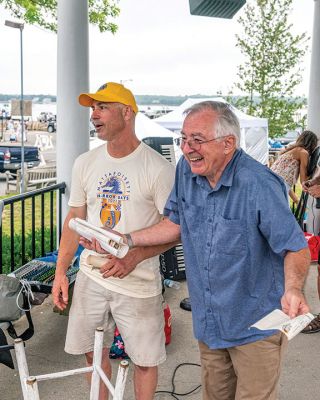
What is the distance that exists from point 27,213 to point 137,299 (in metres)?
8.66

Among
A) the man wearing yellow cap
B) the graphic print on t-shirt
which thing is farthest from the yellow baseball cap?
the graphic print on t-shirt

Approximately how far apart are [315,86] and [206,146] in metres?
5.16

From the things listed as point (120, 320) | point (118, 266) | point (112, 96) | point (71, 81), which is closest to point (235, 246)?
point (118, 266)

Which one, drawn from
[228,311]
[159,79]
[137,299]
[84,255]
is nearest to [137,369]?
[137,299]

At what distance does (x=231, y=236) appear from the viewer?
1685 millimetres

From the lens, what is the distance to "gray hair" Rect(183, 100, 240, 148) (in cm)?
167

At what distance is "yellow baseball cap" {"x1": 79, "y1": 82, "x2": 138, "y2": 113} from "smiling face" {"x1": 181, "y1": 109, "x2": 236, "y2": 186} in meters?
0.55

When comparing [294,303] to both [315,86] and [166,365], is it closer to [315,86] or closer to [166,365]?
[166,365]

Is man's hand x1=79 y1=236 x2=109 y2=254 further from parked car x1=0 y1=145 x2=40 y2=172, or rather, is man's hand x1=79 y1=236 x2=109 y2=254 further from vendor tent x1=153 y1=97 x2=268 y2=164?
parked car x1=0 y1=145 x2=40 y2=172

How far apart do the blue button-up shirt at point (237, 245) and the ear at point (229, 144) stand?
0.05m

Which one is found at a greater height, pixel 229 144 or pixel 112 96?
pixel 112 96

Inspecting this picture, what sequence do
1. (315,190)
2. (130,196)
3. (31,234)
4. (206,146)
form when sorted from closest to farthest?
(206,146) → (130,196) → (315,190) → (31,234)

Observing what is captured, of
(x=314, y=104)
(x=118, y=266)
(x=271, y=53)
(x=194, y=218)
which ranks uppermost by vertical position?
(x=271, y=53)

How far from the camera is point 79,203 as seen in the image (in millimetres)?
2320
